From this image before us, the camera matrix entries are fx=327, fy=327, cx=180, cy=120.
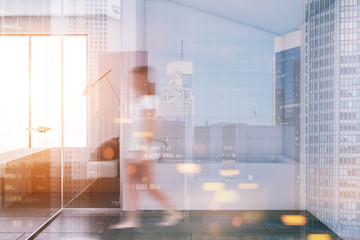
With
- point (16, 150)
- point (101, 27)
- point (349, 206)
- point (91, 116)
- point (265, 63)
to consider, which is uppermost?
point (101, 27)

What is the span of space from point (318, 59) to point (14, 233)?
10.3 ft

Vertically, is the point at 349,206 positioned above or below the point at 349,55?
below

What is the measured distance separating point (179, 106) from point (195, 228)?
1.57 metres

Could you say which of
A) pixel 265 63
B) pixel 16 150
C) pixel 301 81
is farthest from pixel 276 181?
pixel 16 150

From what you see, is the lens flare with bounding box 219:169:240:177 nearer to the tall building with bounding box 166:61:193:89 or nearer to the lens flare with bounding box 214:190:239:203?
the lens flare with bounding box 214:190:239:203

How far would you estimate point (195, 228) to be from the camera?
3070 mm

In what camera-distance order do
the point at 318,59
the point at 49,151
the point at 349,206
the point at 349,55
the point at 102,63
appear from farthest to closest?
1. the point at 102,63
2. the point at 49,151
3. the point at 318,59
4. the point at 349,206
5. the point at 349,55

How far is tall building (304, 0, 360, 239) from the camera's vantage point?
2.61 meters

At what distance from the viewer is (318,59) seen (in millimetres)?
3117

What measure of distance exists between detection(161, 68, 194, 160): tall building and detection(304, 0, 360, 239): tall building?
55.4 inches

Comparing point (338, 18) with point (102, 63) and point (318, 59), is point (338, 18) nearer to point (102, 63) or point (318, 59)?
point (318, 59)

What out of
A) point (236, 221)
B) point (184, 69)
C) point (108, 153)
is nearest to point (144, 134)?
point (108, 153)

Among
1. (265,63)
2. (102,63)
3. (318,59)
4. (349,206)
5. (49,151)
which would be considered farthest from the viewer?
(265,63)

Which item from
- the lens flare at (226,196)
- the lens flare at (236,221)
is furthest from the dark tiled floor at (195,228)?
the lens flare at (226,196)
